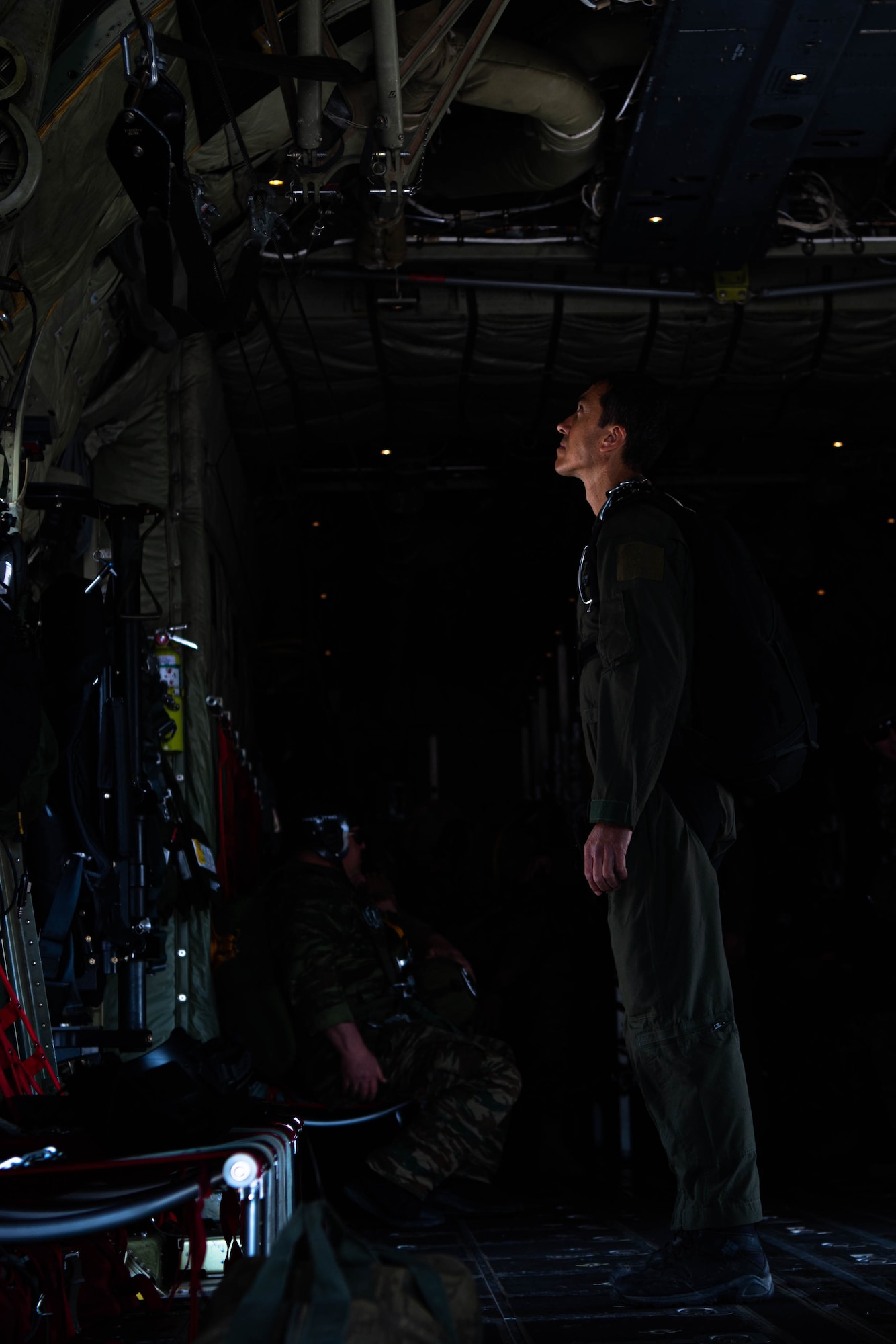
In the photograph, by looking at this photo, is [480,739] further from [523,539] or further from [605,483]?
[605,483]

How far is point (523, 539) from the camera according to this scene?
10.3 m

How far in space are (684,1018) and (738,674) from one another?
2.36 ft

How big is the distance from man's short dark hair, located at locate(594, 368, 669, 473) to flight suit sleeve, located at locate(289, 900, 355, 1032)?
256 cm

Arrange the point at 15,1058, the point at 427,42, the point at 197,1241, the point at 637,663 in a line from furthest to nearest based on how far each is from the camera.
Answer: the point at 427,42, the point at 15,1058, the point at 637,663, the point at 197,1241

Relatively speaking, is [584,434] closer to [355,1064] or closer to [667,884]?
[667,884]

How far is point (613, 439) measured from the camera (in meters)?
3.14

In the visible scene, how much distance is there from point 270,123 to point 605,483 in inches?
73.4

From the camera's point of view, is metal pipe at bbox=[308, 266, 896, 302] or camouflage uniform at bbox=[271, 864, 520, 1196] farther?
metal pipe at bbox=[308, 266, 896, 302]

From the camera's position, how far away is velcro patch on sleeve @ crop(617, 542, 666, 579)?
2.85m

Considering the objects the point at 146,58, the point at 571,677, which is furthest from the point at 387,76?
the point at 571,677

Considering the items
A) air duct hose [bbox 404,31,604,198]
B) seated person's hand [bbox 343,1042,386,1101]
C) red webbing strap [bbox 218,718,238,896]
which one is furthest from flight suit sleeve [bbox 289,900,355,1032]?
air duct hose [bbox 404,31,604,198]

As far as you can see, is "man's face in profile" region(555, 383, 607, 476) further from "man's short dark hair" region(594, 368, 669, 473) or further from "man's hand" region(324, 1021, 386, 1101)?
"man's hand" region(324, 1021, 386, 1101)

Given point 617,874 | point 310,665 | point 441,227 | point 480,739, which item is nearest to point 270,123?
point 441,227

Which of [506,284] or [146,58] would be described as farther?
[506,284]
